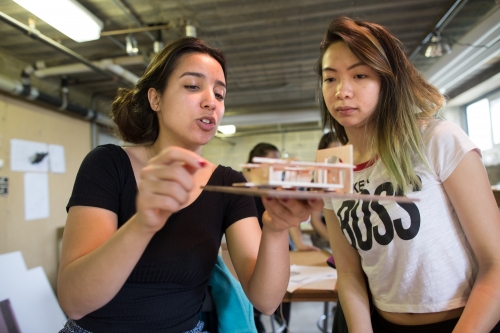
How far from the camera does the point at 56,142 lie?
4.77 metres

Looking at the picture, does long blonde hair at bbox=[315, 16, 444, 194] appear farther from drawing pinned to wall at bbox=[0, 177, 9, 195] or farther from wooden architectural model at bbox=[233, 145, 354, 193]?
drawing pinned to wall at bbox=[0, 177, 9, 195]

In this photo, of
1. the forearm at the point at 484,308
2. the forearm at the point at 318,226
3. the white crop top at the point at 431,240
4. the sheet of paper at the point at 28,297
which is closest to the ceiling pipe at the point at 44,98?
the sheet of paper at the point at 28,297

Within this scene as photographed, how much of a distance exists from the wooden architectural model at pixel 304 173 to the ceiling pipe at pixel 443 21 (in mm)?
3040

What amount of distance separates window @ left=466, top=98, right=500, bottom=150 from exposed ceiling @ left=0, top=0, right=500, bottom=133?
1.08ft

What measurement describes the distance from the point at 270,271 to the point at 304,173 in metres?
0.33

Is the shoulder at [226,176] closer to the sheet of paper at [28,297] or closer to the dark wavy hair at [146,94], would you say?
the dark wavy hair at [146,94]

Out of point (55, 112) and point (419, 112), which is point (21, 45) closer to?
point (55, 112)

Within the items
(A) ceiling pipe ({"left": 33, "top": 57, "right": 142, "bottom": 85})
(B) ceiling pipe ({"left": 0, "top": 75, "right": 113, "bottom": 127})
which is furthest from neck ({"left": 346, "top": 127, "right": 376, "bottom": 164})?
(A) ceiling pipe ({"left": 33, "top": 57, "right": 142, "bottom": 85})

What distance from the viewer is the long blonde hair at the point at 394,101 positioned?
3.40ft

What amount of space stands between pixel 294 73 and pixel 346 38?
13.4ft

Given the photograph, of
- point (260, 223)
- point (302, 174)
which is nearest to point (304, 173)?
point (302, 174)

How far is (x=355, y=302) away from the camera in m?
1.21

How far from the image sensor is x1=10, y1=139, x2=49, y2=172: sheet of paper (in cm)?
404

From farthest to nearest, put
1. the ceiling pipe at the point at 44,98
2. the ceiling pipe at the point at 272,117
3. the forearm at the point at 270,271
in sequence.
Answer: the ceiling pipe at the point at 272,117
the ceiling pipe at the point at 44,98
the forearm at the point at 270,271
